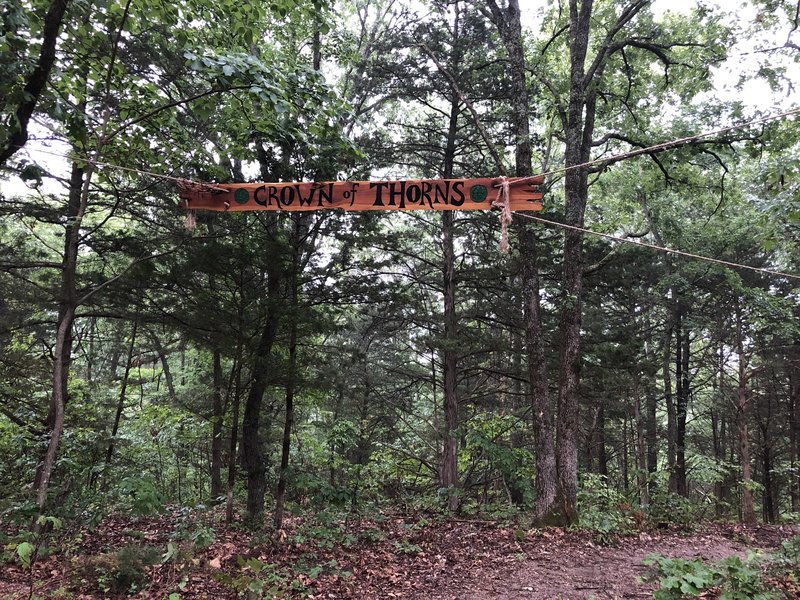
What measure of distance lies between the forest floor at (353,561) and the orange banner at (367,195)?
11.9ft

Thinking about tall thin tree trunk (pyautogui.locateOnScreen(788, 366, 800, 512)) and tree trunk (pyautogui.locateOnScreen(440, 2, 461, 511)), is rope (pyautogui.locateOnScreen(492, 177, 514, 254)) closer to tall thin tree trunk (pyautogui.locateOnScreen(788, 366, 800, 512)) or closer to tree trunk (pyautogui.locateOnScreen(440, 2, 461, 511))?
tree trunk (pyautogui.locateOnScreen(440, 2, 461, 511))

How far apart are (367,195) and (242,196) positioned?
140 cm

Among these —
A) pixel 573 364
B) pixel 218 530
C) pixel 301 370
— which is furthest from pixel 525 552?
pixel 218 530

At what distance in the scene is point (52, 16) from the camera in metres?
3.55

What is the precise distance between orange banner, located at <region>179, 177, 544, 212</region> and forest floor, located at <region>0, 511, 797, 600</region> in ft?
11.9

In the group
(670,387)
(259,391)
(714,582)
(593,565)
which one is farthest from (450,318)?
(670,387)

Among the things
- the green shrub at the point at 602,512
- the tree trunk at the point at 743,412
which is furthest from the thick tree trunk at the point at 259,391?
the tree trunk at the point at 743,412

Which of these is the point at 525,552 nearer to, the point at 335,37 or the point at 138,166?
the point at 138,166

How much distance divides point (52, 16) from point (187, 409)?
934 centimetres

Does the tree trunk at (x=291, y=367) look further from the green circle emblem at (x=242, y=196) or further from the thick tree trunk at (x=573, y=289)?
the thick tree trunk at (x=573, y=289)

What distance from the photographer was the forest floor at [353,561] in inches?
191

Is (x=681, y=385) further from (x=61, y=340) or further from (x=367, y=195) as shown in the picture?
(x=61, y=340)

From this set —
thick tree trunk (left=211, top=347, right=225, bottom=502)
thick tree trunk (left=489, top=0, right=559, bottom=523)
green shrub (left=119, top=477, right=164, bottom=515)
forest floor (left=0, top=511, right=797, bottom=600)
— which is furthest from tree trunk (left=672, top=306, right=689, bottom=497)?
green shrub (left=119, top=477, right=164, bottom=515)

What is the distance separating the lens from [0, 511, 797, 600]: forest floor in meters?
4.85
